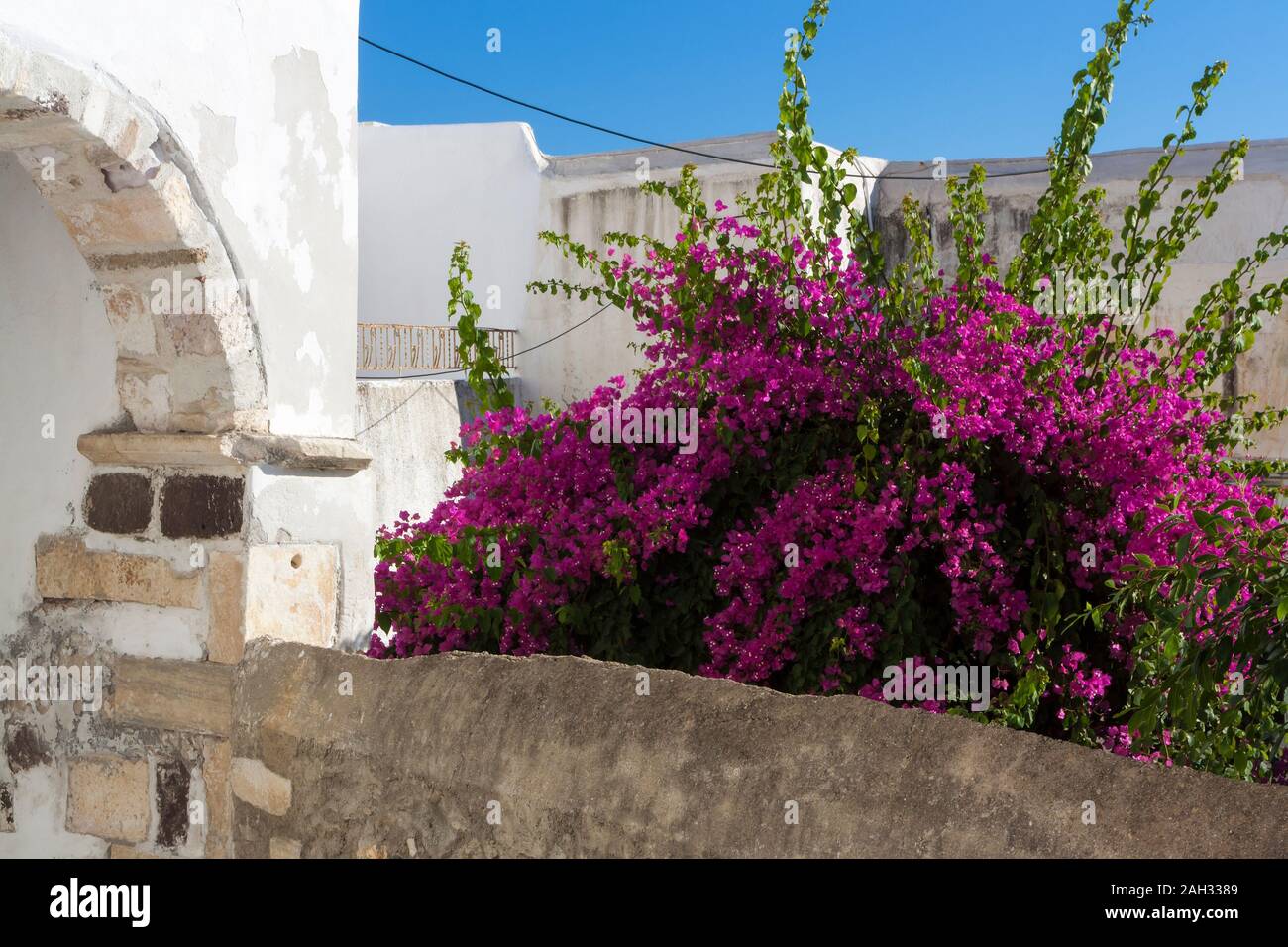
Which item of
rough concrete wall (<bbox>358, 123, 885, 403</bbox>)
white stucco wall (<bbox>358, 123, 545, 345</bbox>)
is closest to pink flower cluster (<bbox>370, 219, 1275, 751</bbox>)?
rough concrete wall (<bbox>358, 123, 885, 403</bbox>)

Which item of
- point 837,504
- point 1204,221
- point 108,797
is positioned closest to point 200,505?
point 108,797

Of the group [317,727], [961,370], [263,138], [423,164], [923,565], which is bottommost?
[317,727]

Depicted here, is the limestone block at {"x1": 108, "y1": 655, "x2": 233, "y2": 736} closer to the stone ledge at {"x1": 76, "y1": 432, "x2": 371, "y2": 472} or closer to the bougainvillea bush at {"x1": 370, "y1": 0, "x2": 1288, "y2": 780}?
the stone ledge at {"x1": 76, "y1": 432, "x2": 371, "y2": 472}

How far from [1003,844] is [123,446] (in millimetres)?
2281

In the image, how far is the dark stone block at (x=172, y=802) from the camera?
10.0ft

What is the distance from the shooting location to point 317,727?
8.71 ft

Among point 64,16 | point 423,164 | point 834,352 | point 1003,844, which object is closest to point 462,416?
point 423,164

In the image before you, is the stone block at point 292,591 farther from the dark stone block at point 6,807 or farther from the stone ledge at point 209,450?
the dark stone block at point 6,807

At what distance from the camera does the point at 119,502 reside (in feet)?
10.6

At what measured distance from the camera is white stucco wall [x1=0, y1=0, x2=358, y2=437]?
2.84 meters

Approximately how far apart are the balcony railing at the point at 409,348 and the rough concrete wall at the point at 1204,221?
4.70 metres
